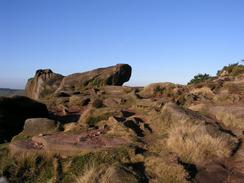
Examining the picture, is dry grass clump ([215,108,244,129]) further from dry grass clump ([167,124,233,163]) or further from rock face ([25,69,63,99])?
rock face ([25,69,63,99])

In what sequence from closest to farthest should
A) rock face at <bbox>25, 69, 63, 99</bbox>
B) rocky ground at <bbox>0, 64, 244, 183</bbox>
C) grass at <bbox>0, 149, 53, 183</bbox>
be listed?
rocky ground at <bbox>0, 64, 244, 183</bbox>
grass at <bbox>0, 149, 53, 183</bbox>
rock face at <bbox>25, 69, 63, 99</bbox>

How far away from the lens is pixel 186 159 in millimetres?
10633

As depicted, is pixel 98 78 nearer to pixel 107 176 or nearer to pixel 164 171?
pixel 164 171

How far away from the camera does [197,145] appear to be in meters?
11.1

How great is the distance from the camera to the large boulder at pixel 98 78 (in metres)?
36.7

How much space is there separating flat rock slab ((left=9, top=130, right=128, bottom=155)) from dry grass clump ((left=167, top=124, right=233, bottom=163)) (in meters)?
1.55

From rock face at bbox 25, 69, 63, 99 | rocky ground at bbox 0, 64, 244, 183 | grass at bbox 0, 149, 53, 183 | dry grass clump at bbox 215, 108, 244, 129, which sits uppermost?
rock face at bbox 25, 69, 63, 99

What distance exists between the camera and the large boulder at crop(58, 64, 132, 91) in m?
36.7

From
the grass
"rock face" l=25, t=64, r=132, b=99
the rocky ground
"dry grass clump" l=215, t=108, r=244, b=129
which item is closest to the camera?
the rocky ground

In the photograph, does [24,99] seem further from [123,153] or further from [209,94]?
[123,153]

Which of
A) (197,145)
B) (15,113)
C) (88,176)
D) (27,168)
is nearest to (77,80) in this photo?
(15,113)

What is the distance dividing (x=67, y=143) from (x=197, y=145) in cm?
379

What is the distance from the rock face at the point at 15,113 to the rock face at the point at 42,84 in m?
17.3

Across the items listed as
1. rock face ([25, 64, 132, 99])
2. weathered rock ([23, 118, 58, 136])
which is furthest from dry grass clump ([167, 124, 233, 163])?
rock face ([25, 64, 132, 99])
